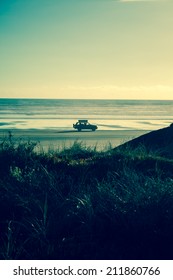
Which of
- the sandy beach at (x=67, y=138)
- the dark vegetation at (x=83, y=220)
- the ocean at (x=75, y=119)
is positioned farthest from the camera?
the ocean at (x=75, y=119)

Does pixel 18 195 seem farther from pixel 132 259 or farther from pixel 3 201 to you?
pixel 132 259

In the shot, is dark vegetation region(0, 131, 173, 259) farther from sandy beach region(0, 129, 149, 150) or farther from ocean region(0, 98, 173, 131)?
ocean region(0, 98, 173, 131)

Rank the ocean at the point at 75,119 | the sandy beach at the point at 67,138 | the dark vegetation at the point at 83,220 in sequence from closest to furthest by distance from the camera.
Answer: the dark vegetation at the point at 83,220
the sandy beach at the point at 67,138
the ocean at the point at 75,119

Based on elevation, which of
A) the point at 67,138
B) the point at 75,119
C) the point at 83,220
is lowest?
the point at 75,119

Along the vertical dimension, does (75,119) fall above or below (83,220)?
below

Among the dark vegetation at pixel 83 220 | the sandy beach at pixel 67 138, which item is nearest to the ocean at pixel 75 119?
the sandy beach at pixel 67 138

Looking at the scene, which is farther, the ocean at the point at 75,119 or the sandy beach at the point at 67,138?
the ocean at the point at 75,119

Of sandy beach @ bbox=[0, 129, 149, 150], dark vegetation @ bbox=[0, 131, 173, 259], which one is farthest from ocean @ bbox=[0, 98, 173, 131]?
dark vegetation @ bbox=[0, 131, 173, 259]

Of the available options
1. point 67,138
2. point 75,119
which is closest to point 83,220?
point 67,138

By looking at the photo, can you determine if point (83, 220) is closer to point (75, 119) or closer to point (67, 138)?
point (67, 138)

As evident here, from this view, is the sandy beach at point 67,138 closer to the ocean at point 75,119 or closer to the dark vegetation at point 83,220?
the ocean at point 75,119

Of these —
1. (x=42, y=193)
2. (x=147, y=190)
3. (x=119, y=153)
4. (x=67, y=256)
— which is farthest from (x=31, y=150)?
(x=67, y=256)

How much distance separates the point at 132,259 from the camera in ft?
20.0
